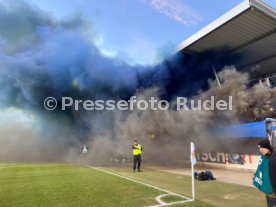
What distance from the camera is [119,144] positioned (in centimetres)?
2453

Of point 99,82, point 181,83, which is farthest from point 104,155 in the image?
point 181,83

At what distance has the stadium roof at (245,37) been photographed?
1557 centimetres

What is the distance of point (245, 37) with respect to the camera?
61.7 feet

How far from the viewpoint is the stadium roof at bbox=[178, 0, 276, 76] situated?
51.1 feet

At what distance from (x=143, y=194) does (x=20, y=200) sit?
390cm
